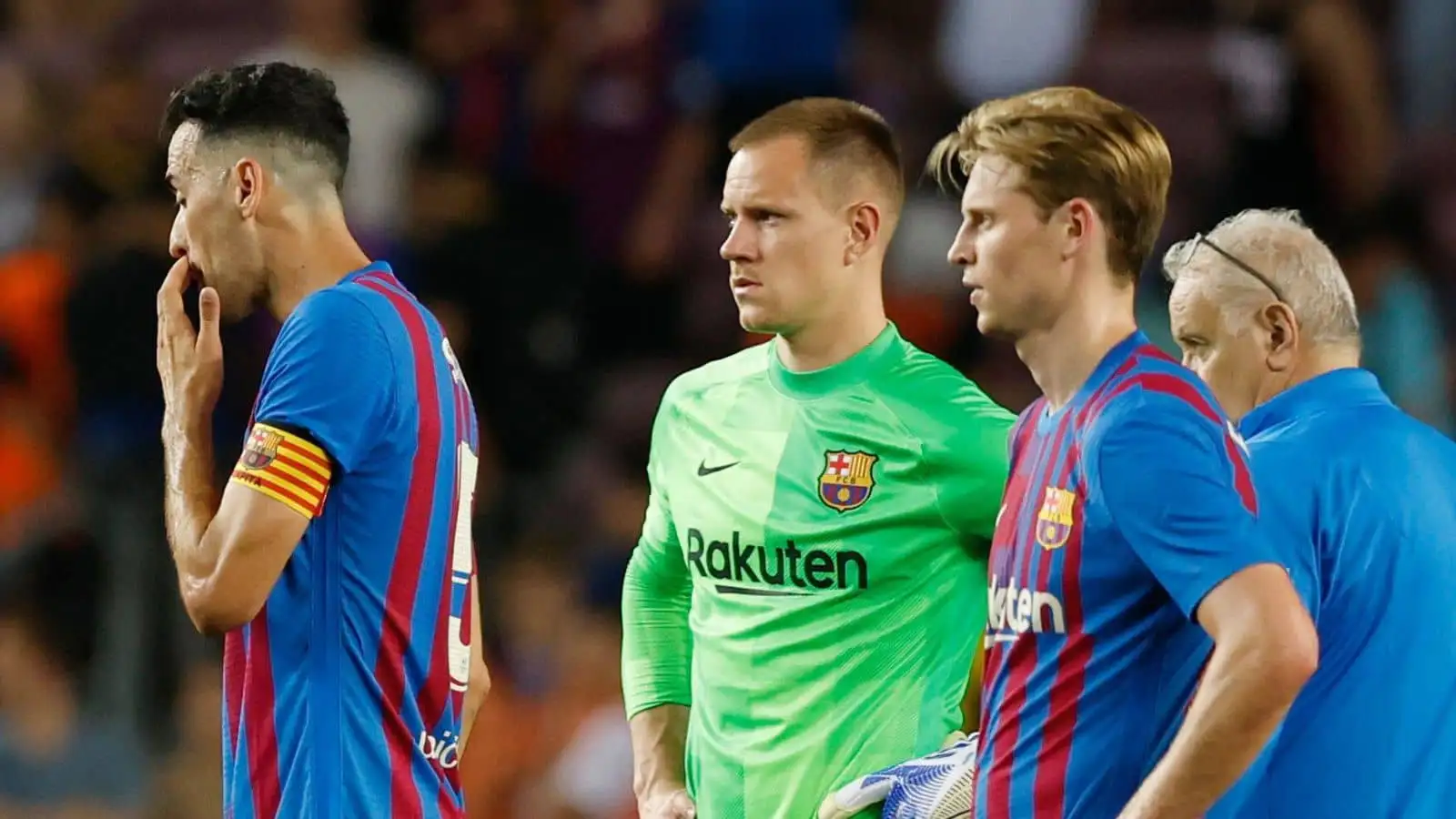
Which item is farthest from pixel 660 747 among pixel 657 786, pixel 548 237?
pixel 548 237

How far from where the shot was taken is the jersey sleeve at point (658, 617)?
5.23 metres

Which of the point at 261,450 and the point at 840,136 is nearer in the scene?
the point at 261,450

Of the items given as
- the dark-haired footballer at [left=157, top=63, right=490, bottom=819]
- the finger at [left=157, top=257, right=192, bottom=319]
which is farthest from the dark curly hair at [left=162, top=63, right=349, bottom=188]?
the finger at [left=157, top=257, right=192, bottom=319]

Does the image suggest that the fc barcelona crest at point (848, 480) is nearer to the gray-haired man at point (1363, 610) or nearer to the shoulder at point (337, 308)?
the gray-haired man at point (1363, 610)

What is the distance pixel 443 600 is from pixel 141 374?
5.10 meters

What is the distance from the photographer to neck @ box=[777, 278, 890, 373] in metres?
4.96

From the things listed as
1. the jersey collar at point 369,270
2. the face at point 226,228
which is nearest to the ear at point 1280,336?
the jersey collar at point 369,270

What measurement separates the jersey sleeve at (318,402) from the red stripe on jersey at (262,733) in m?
0.28

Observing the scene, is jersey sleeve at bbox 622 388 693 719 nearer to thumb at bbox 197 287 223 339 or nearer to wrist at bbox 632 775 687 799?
wrist at bbox 632 775 687 799

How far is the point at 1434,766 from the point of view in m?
4.34

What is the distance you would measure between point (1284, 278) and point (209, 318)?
2155 mm

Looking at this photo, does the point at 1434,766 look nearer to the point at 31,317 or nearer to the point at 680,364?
the point at 680,364

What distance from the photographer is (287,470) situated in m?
4.02

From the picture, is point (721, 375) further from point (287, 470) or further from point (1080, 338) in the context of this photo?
point (1080, 338)
